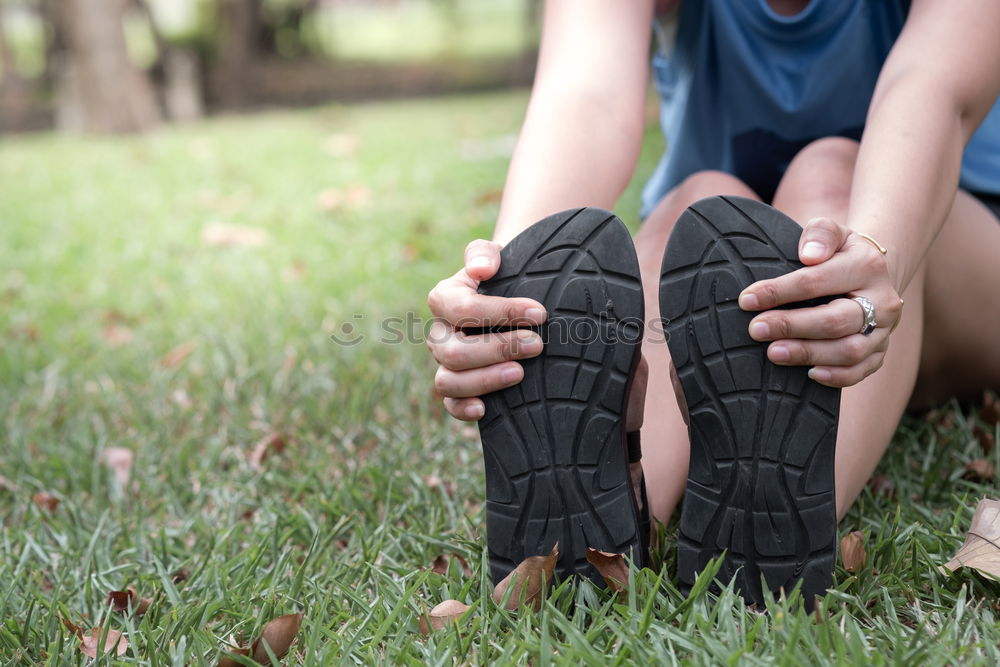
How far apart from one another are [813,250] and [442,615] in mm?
613

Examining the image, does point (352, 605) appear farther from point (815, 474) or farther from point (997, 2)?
point (997, 2)

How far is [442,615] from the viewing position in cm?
111

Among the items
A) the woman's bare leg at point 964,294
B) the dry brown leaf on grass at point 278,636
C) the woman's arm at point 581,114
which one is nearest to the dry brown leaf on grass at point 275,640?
the dry brown leaf on grass at point 278,636

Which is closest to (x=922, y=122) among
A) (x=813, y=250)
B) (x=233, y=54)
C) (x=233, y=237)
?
(x=813, y=250)

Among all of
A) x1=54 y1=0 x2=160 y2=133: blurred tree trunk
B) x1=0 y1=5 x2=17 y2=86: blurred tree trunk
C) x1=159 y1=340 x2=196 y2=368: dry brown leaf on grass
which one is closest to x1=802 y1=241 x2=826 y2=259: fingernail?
x1=159 y1=340 x2=196 y2=368: dry brown leaf on grass

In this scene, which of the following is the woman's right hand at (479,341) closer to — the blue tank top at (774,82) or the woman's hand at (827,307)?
the woman's hand at (827,307)

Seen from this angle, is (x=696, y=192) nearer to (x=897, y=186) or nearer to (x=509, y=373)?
(x=897, y=186)

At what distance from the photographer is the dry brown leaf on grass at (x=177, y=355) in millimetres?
2369

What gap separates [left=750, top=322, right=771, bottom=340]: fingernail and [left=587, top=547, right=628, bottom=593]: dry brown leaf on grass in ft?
1.02

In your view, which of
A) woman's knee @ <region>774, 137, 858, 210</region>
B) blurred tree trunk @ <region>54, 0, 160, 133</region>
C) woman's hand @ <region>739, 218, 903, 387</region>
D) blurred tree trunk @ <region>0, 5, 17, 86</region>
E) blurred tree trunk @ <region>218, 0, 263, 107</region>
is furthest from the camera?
blurred tree trunk @ <region>0, 5, 17, 86</region>

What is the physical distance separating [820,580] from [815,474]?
0.12m

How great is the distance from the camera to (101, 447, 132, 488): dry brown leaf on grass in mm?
1719

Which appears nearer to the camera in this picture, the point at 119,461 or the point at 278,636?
the point at 278,636

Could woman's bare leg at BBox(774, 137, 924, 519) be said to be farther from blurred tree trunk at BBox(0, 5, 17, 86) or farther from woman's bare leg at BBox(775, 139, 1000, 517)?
blurred tree trunk at BBox(0, 5, 17, 86)
